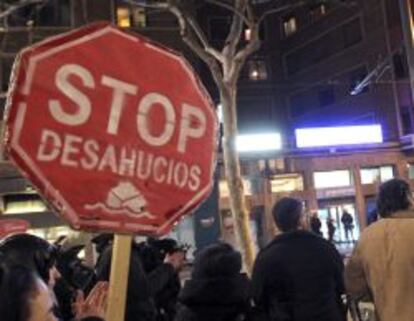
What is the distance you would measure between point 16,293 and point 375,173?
30.8 meters

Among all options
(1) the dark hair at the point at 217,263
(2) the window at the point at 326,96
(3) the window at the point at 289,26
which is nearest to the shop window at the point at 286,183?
(2) the window at the point at 326,96

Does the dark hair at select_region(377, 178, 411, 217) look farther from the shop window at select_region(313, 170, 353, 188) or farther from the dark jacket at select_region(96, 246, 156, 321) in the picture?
the shop window at select_region(313, 170, 353, 188)

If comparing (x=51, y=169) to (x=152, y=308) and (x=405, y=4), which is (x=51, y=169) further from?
(x=405, y=4)

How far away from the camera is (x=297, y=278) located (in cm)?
461

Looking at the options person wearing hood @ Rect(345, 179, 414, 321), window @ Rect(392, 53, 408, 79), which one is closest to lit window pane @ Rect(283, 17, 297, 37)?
window @ Rect(392, 53, 408, 79)

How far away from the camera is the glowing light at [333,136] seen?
30531 mm

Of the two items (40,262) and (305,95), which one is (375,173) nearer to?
(305,95)

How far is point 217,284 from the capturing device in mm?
4191

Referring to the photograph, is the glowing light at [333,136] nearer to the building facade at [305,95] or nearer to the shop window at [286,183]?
the building facade at [305,95]

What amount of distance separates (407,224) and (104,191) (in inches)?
103

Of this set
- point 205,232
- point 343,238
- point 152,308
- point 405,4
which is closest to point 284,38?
point 343,238

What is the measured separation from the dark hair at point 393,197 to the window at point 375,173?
2784 centimetres

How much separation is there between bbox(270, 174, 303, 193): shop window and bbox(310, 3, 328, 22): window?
1460 cm

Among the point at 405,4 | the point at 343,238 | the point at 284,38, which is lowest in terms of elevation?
the point at 343,238
